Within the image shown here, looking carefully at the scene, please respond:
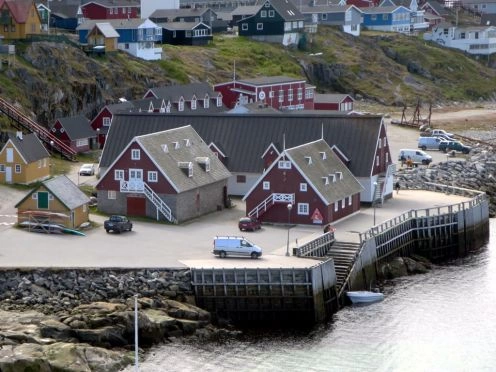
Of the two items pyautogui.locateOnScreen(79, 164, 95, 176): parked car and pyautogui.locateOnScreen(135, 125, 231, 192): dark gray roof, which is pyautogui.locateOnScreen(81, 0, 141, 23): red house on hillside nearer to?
pyautogui.locateOnScreen(79, 164, 95, 176): parked car

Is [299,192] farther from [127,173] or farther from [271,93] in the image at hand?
[271,93]

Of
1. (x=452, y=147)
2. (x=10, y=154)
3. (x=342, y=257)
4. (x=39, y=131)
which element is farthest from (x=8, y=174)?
(x=452, y=147)

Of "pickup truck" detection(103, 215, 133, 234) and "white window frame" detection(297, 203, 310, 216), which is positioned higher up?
"white window frame" detection(297, 203, 310, 216)

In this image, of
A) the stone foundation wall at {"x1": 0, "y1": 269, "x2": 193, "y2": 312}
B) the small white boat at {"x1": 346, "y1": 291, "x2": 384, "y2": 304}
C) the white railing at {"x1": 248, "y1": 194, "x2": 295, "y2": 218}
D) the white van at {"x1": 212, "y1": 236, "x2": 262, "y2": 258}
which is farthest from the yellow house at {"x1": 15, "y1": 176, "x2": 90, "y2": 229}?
the small white boat at {"x1": 346, "y1": 291, "x2": 384, "y2": 304}

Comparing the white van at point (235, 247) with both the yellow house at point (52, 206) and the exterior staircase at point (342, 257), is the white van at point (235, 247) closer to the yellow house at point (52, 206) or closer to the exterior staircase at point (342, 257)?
the exterior staircase at point (342, 257)

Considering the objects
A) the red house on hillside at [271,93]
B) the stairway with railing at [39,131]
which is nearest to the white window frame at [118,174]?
the stairway with railing at [39,131]
